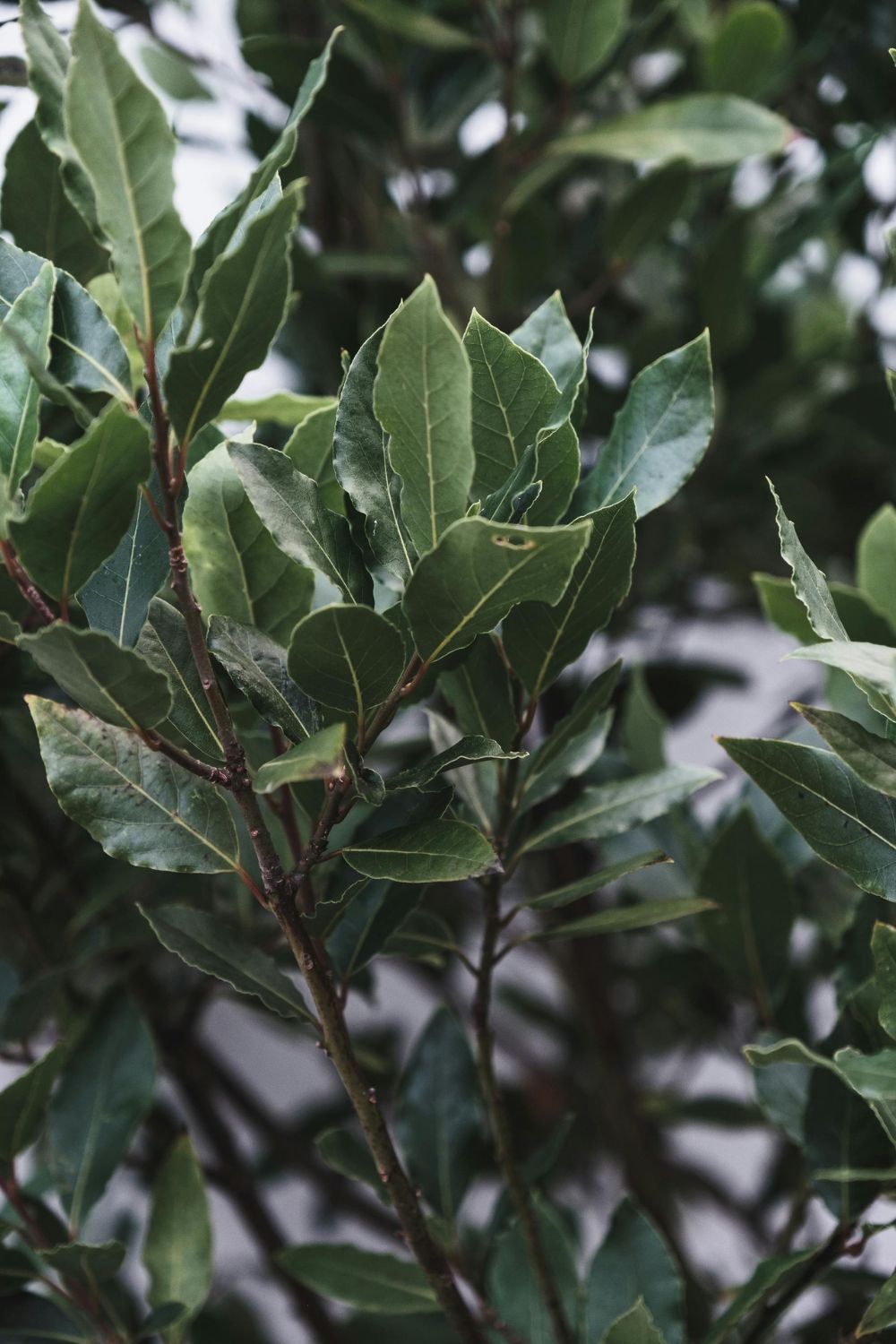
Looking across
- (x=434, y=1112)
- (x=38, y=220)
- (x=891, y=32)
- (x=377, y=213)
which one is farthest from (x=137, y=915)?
(x=891, y=32)

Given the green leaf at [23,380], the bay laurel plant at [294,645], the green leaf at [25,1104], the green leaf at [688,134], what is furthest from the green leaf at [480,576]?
the green leaf at [688,134]

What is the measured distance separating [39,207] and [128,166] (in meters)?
0.19

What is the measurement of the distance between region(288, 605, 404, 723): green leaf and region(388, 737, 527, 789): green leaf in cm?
2

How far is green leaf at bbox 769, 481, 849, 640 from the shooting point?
31 cm

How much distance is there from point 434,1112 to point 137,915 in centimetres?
15

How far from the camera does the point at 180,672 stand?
0.34 metres

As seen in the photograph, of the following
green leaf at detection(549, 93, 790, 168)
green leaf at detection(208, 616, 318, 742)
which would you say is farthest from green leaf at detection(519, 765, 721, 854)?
green leaf at detection(549, 93, 790, 168)

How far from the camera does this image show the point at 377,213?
803 mm

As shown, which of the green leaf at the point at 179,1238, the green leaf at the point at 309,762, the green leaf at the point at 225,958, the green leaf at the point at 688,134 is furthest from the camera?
the green leaf at the point at 688,134

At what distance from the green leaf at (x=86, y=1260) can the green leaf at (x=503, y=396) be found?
28 cm

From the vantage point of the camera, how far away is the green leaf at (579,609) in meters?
0.34

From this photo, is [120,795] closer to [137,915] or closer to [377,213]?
[137,915]

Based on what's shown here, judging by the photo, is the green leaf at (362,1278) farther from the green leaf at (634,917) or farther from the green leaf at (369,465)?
the green leaf at (369,465)

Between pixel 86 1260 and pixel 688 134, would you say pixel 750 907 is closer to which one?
pixel 86 1260
